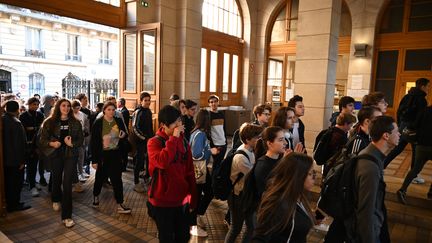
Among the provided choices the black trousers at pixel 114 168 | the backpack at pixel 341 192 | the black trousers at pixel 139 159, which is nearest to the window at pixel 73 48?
the black trousers at pixel 139 159

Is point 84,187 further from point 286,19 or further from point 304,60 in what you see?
point 286,19

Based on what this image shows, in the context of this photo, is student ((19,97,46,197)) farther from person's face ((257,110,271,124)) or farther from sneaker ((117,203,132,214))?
person's face ((257,110,271,124))

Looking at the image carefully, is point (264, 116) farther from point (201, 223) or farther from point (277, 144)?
point (201, 223)

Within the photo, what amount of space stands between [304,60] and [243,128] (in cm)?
402

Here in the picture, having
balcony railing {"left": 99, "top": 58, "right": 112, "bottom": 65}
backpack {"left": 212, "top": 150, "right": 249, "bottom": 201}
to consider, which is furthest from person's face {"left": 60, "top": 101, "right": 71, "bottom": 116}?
balcony railing {"left": 99, "top": 58, "right": 112, "bottom": 65}

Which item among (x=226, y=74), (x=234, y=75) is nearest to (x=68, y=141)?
(x=226, y=74)

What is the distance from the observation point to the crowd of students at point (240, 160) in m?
1.69

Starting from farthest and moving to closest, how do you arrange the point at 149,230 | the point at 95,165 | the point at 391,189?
1. the point at 391,189
2. the point at 95,165
3. the point at 149,230

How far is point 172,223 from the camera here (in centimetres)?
239

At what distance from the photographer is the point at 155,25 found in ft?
22.2

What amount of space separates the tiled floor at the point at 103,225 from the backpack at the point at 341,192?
1479mm

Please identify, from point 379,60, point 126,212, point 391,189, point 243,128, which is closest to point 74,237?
point 126,212

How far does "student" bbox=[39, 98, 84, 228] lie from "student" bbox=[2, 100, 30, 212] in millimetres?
600

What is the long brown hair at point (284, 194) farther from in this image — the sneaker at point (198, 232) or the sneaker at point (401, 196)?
the sneaker at point (401, 196)
